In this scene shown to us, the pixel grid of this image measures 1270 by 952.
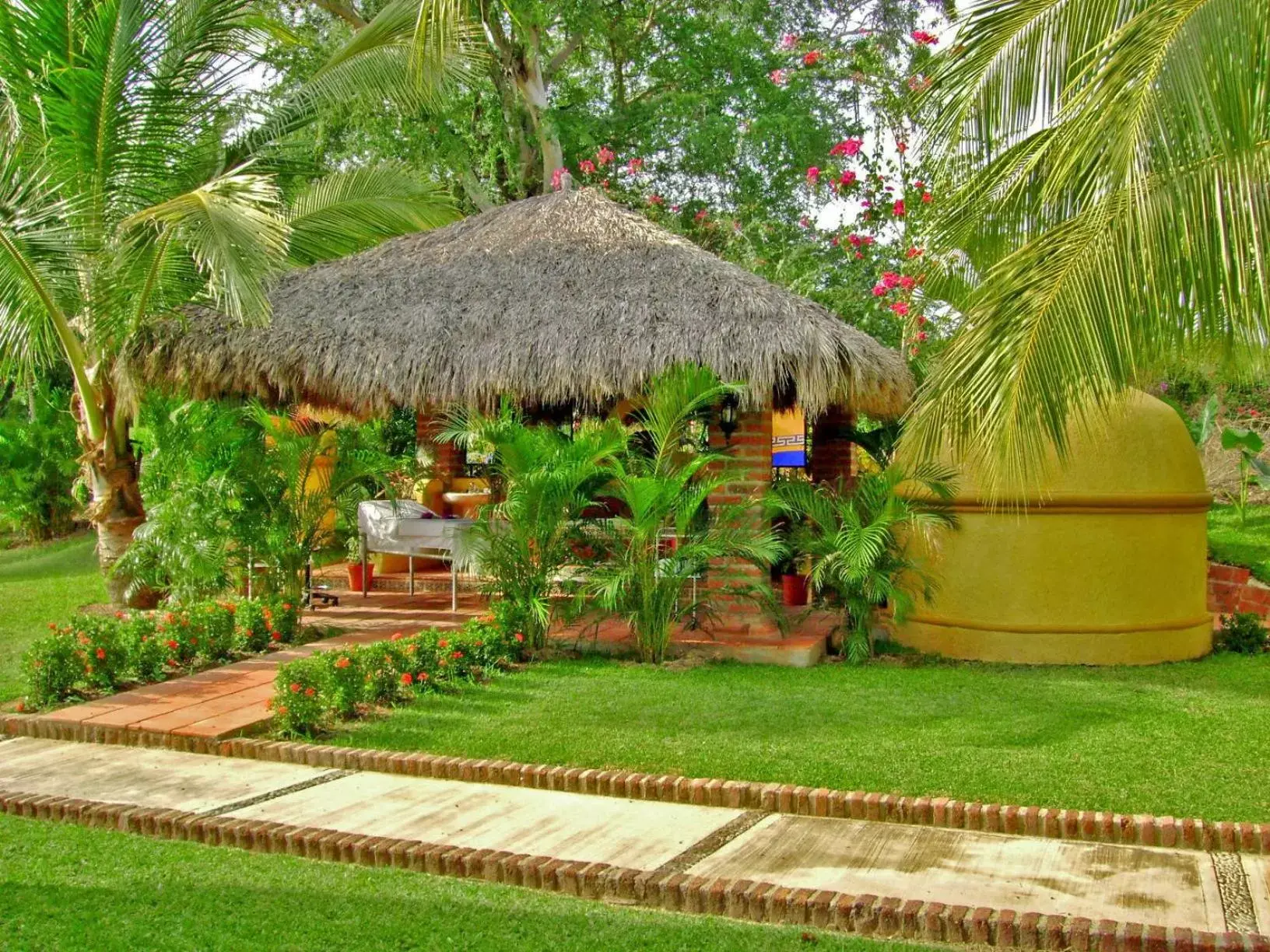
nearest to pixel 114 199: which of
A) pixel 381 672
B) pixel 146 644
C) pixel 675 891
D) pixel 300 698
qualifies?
pixel 146 644

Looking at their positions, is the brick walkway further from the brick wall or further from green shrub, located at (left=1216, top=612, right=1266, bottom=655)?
the brick wall

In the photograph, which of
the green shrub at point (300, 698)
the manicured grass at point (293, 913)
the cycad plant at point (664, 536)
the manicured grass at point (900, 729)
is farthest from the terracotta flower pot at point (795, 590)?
the manicured grass at point (293, 913)

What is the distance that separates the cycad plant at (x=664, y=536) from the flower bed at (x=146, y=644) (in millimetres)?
2462

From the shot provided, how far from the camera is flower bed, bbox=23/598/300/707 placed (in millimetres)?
7199

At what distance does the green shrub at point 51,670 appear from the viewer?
281 inches

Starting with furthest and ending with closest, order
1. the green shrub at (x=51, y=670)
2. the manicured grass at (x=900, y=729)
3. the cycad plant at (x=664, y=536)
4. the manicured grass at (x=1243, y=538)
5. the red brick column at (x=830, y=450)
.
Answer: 1. the red brick column at (x=830, y=450)
2. the manicured grass at (x=1243, y=538)
3. the cycad plant at (x=664, y=536)
4. the green shrub at (x=51, y=670)
5. the manicured grass at (x=900, y=729)

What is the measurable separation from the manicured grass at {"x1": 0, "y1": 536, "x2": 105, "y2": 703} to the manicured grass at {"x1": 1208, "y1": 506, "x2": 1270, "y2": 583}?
10.9 meters

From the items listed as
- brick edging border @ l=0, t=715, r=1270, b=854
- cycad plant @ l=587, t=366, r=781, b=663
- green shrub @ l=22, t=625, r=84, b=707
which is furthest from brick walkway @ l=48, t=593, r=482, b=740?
cycad plant @ l=587, t=366, r=781, b=663

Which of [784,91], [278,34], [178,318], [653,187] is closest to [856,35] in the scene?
[784,91]

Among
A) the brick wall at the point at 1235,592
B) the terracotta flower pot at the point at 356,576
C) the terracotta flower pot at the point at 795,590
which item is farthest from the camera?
the terracotta flower pot at the point at 356,576

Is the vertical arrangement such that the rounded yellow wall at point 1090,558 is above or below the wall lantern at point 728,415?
below

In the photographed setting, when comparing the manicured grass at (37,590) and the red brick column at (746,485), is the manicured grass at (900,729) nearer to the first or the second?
the red brick column at (746,485)

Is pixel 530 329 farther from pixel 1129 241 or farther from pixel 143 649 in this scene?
pixel 1129 241

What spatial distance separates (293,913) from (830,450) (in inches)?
391
